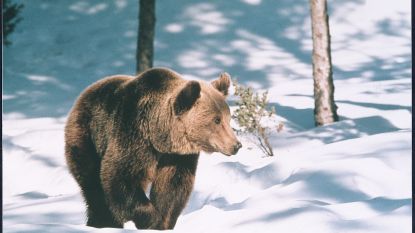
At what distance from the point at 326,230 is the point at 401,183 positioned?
180 cm

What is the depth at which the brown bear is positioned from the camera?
12.4 feet

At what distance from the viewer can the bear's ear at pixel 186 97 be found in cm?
363

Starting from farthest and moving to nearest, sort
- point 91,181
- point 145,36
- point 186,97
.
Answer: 1. point 145,36
2. point 91,181
3. point 186,97

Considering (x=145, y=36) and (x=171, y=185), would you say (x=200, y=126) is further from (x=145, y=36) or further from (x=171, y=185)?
(x=145, y=36)

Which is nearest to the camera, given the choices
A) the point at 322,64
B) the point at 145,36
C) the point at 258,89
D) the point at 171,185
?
the point at 171,185

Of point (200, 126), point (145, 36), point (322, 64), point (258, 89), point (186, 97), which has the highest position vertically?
point (186, 97)

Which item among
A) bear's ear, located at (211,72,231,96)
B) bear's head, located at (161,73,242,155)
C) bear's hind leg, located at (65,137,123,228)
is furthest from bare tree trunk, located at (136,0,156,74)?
bear's head, located at (161,73,242,155)

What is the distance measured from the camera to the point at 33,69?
18344 mm

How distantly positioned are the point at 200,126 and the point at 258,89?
11.6 metres

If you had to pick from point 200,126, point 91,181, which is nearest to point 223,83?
point 200,126

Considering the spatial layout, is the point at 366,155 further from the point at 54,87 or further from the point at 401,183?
the point at 54,87

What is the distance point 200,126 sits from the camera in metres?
3.81

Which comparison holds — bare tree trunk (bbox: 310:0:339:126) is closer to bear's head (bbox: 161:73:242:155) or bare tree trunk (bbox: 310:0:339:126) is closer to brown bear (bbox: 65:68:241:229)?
brown bear (bbox: 65:68:241:229)

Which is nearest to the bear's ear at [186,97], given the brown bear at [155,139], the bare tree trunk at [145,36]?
the brown bear at [155,139]
